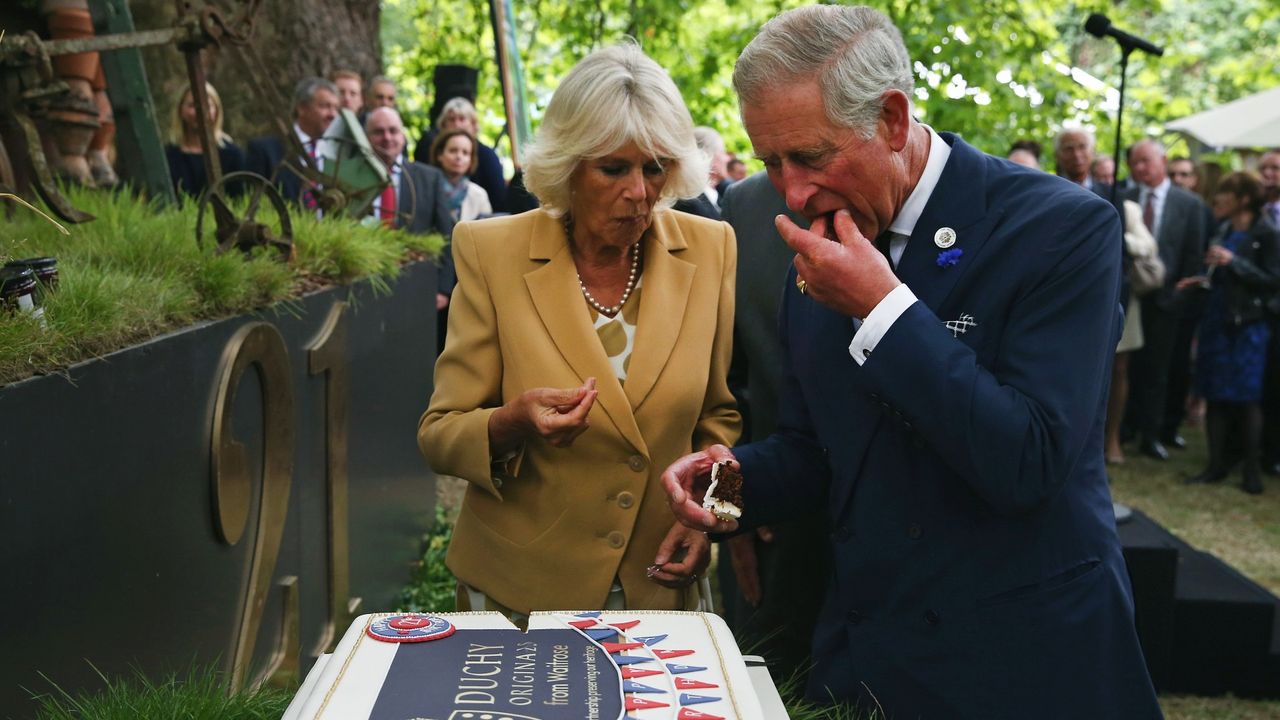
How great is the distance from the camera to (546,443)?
264 centimetres

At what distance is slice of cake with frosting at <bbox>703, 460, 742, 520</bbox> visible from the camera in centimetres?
210

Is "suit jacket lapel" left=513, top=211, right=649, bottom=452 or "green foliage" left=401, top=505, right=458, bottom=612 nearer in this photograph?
"suit jacket lapel" left=513, top=211, right=649, bottom=452

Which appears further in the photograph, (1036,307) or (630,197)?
(630,197)

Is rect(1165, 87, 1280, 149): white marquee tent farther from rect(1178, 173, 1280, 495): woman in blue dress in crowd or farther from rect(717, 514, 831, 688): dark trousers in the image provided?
rect(717, 514, 831, 688): dark trousers

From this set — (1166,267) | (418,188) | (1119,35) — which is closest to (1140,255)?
(1166,267)

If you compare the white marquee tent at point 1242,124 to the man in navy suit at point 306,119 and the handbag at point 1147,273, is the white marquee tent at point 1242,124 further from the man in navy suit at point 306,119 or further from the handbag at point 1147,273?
the man in navy suit at point 306,119

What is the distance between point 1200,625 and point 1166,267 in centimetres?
566

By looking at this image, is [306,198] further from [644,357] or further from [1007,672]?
[1007,672]

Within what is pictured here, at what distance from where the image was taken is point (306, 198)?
19.9 feet

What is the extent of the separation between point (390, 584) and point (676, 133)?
11.0ft

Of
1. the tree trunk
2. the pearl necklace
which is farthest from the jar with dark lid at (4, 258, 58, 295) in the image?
the tree trunk

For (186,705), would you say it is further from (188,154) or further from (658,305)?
(188,154)

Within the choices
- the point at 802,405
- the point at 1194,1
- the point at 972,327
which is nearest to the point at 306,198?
the point at 802,405

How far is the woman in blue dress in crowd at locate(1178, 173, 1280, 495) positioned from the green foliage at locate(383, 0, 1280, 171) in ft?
9.44
